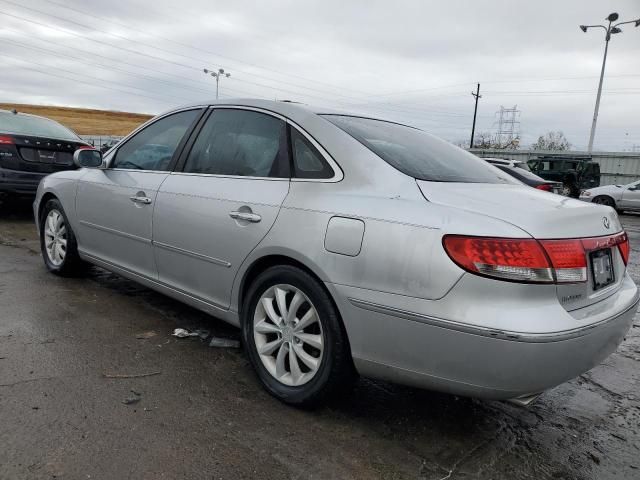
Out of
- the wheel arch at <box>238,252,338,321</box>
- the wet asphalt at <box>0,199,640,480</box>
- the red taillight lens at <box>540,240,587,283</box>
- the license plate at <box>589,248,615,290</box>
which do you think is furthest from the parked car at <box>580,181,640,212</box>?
the wheel arch at <box>238,252,338,321</box>

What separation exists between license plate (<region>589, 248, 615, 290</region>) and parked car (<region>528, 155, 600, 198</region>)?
19.5 m

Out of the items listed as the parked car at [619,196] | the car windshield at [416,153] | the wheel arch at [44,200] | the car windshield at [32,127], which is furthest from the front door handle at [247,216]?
the parked car at [619,196]

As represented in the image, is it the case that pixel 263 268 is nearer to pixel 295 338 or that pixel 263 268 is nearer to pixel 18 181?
pixel 295 338

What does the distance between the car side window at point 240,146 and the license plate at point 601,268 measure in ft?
5.04

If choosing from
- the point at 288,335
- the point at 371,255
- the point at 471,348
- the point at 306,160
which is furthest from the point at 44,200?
the point at 471,348

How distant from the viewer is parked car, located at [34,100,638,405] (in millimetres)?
1979

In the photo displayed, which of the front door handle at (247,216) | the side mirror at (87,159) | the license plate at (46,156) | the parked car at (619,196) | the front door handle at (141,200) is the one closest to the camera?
the front door handle at (247,216)

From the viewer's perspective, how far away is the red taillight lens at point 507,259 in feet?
6.44

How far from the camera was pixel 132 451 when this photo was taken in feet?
7.07

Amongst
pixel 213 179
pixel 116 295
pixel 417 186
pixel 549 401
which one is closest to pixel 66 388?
pixel 213 179

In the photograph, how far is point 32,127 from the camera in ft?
25.2

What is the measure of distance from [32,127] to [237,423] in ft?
23.1

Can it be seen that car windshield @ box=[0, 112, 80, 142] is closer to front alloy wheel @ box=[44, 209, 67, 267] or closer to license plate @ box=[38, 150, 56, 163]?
license plate @ box=[38, 150, 56, 163]

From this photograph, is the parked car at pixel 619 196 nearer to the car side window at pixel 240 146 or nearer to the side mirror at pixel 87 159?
the car side window at pixel 240 146
